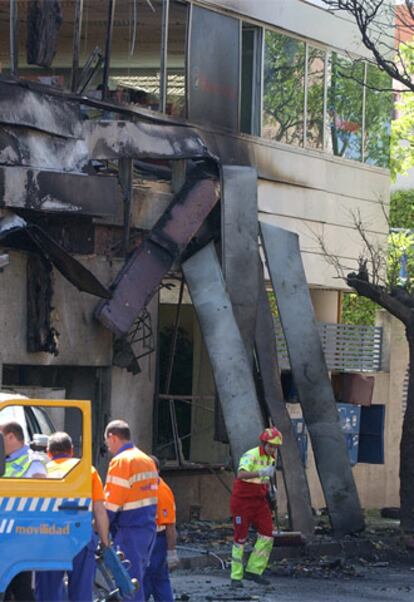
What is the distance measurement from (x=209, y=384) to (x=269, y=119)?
14.2ft

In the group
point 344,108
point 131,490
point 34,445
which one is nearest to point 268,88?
point 344,108

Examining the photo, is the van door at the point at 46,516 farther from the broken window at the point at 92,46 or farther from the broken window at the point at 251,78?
the broken window at the point at 251,78

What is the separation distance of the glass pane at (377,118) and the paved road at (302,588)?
415 inches

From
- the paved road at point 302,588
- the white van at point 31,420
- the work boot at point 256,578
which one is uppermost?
the white van at point 31,420

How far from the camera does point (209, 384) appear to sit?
23625 millimetres

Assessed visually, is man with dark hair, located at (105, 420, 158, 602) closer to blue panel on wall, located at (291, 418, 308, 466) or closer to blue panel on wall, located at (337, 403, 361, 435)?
blue panel on wall, located at (291, 418, 308, 466)

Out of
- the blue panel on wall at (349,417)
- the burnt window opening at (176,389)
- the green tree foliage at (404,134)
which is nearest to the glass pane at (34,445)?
the burnt window opening at (176,389)

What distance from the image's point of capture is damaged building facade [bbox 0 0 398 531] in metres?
19.4

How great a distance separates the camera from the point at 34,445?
37.9 feet

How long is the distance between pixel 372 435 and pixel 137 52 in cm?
829

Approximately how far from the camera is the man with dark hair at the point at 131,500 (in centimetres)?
1224

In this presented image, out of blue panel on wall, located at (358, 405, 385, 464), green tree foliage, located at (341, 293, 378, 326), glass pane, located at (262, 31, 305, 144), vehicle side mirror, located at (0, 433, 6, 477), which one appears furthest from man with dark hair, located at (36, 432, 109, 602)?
green tree foliage, located at (341, 293, 378, 326)

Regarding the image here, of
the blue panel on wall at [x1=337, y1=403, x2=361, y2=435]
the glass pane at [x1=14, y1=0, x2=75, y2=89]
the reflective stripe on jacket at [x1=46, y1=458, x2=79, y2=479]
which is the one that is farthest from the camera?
the blue panel on wall at [x1=337, y1=403, x2=361, y2=435]

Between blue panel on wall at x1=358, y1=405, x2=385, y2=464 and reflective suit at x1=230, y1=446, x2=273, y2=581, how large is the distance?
986cm
